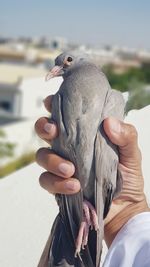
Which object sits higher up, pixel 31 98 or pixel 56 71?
pixel 56 71

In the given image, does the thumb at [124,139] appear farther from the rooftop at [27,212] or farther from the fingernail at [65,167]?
the rooftop at [27,212]

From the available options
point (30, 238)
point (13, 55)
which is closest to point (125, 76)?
point (13, 55)

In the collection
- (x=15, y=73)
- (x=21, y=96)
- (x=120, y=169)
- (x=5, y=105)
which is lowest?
(x=5, y=105)

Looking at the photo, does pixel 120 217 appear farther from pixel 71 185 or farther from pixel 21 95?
pixel 21 95

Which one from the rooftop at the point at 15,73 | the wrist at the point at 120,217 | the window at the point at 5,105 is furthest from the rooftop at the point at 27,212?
the window at the point at 5,105

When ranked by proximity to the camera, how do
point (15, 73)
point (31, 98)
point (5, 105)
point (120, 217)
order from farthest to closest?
point (15, 73) < point (5, 105) < point (31, 98) < point (120, 217)

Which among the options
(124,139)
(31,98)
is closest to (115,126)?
(124,139)

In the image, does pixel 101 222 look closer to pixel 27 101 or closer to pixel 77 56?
pixel 77 56
